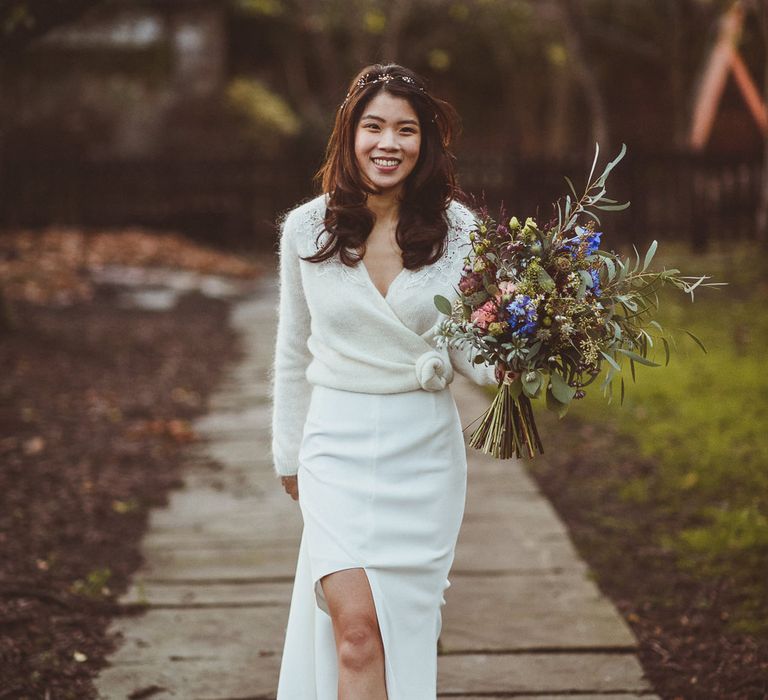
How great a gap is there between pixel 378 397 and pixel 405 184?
2.05 feet

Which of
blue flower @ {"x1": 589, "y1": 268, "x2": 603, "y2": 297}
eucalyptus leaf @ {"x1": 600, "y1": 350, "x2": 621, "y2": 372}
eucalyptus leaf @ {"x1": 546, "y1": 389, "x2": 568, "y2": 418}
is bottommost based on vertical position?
eucalyptus leaf @ {"x1": 546, "y1": 389, "x2": 568, "y2": 418}

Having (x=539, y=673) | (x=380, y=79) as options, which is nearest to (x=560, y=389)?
(x=380, y=79)

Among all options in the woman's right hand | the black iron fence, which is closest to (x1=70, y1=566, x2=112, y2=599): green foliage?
the woman's right hand

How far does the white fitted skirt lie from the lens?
9.02 ft

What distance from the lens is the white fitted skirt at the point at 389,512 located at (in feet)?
9.02

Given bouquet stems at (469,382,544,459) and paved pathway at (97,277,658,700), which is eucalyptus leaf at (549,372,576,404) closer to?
bouquet stems at (469,382,544,459)

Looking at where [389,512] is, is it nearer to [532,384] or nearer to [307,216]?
[532,384]

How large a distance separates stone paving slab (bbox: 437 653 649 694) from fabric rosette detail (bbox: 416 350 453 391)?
137 centimetres

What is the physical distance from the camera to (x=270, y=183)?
60.1 feet

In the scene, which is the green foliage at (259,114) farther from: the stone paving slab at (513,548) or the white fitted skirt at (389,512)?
the white fitted skirt at (389,512)

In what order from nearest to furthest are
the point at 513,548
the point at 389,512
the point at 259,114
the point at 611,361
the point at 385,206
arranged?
the point at 611,361 → the point at 389,512 → the point at 385,206 → the point at 513,548 → the point at 259,114

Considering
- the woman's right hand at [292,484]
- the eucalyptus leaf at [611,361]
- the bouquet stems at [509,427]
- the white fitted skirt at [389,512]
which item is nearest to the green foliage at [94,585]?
the woman's right hand at [292,484]

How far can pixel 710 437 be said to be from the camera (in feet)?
21.9

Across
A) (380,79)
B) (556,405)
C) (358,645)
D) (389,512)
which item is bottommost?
(358,645)
